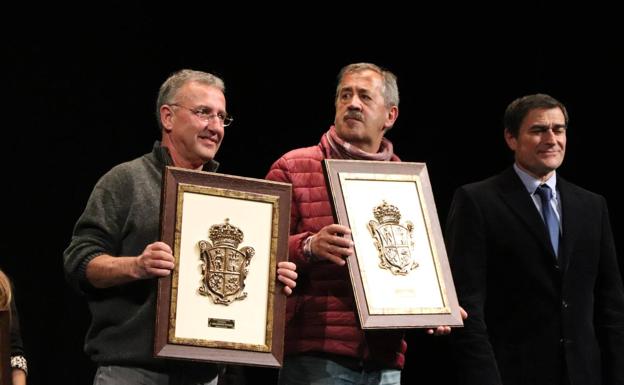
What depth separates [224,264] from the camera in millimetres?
3186

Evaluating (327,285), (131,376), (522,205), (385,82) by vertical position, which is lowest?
(131,376)

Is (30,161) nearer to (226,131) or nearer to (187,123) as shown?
(226,131)

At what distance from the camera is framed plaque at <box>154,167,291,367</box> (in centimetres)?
309

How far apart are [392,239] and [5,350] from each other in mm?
1290

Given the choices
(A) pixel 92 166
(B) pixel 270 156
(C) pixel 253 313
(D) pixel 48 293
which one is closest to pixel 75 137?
(A) pixel 92 166

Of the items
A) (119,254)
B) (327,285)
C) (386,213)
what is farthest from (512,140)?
(119,254)

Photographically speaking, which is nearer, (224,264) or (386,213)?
(224,264)

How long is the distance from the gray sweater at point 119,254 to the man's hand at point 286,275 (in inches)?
13.4

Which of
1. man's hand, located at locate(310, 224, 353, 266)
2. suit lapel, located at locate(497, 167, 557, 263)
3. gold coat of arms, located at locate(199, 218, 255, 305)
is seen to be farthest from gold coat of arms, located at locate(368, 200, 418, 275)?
suit lapel, located at locate(497, 167, 557, 263)

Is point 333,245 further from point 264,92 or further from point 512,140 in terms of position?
point 264,92

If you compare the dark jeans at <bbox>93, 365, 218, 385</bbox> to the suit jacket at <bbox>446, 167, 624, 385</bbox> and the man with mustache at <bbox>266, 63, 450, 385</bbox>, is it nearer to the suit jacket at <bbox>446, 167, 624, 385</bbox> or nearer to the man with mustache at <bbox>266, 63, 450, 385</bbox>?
the man with mustache at <bbox>266, 63, 450, 385</bbox>

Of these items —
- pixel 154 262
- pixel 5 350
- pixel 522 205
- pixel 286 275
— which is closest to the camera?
pixel 5 350

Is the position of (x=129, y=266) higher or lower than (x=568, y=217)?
lower

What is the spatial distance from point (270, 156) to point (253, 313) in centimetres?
240
